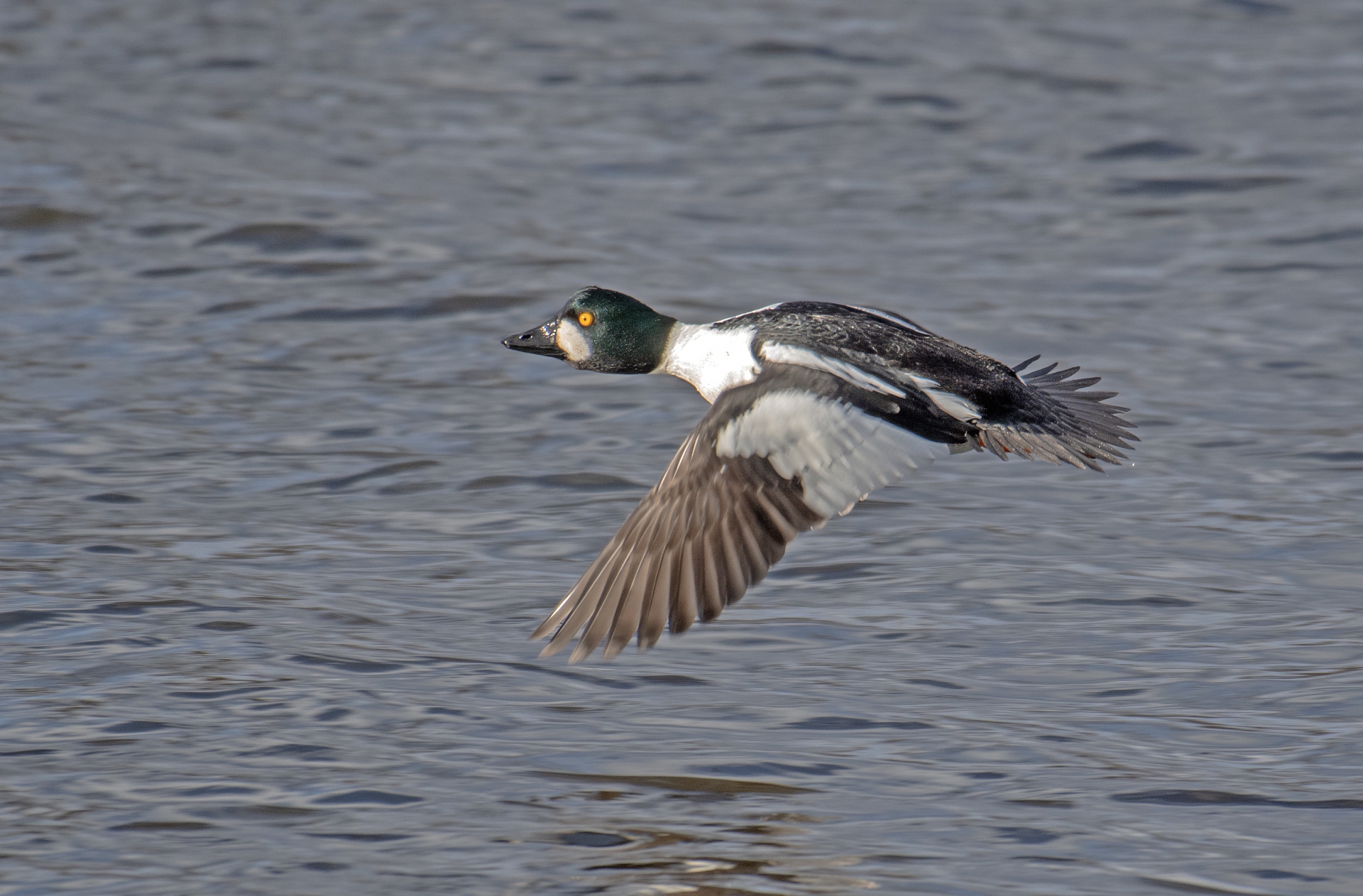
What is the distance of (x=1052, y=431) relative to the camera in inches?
234

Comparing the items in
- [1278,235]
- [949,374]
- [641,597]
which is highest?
[1278,235]

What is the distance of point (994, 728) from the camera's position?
528cm

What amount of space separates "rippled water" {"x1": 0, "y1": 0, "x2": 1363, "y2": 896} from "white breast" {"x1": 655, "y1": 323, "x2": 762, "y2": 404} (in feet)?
2.56

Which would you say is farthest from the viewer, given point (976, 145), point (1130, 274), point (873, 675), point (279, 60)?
point (279, 60)

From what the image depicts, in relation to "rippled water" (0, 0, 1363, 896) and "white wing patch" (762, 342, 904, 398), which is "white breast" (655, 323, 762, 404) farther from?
"rippled water" (0, 0, 1363, 896)

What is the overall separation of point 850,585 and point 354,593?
64.9 inches

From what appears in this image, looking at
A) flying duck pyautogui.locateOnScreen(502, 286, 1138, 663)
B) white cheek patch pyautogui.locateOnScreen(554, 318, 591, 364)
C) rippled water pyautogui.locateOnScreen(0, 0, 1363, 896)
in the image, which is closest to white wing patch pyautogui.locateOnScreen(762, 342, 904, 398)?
flying duck pyautogui.locateOnScreen(502, 286, 1138, 663)

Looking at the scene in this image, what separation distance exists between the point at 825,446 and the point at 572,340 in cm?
151

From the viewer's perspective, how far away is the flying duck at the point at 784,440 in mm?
5020

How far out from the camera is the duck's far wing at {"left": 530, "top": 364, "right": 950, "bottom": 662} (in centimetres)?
497

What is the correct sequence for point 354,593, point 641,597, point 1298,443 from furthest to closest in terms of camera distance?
1. point 1298,443
2. point 354,593
3. point 641,597

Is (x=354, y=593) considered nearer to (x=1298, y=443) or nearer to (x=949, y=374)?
(x=949, y=374)

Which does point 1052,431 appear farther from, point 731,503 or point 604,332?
point 604,332

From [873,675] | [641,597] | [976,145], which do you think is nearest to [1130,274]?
[976,145]
